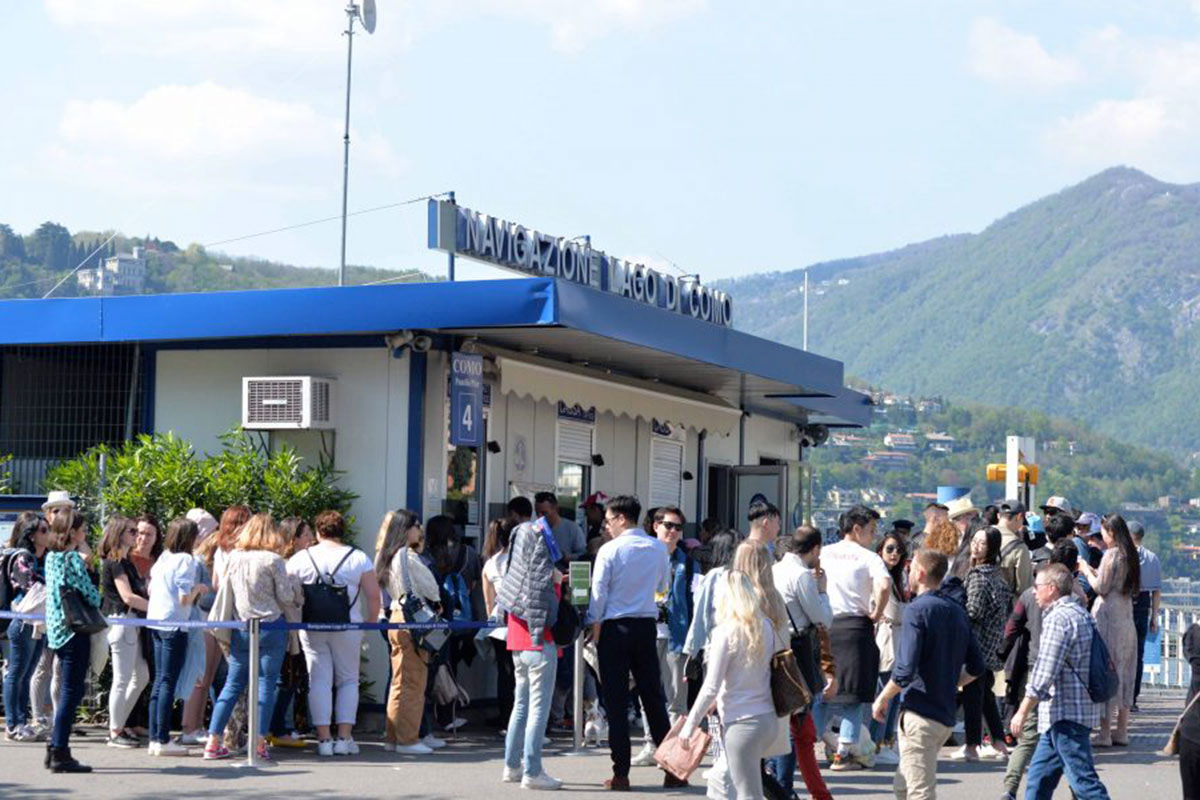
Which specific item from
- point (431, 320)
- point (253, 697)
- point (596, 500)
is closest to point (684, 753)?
point (253, 697)

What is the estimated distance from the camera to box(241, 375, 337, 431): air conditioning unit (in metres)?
16.0

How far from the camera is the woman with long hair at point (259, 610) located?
1294cm

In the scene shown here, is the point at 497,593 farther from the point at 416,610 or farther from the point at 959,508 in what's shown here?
the point at 959,508

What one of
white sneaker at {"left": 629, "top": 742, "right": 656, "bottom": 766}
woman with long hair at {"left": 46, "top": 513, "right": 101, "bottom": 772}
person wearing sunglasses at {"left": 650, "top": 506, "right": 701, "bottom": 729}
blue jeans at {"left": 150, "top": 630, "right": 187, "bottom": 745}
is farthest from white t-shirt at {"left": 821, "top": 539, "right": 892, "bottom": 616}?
woman with long hair at {"left": 46, "top": 513, "right": 101, "bottom": 772}

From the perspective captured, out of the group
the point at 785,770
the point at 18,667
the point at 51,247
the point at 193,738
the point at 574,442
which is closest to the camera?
the point at 785,770

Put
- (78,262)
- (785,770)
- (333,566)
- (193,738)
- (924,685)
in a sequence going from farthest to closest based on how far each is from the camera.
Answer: (78,262), (193,738), (333,566), (785,770), (924,685)

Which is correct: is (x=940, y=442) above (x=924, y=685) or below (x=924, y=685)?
above

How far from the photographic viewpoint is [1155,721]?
Result: 19.2m

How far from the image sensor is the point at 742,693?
968cm

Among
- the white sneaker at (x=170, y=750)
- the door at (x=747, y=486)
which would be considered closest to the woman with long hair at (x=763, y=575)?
the white sneaker at (x=170, y=750)

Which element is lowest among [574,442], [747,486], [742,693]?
[742,693]

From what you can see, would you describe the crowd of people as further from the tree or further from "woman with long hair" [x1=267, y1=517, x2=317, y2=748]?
the tree

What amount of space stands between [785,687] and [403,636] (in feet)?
16.0

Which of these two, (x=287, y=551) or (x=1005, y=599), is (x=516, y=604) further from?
(x=1005, y=599)
